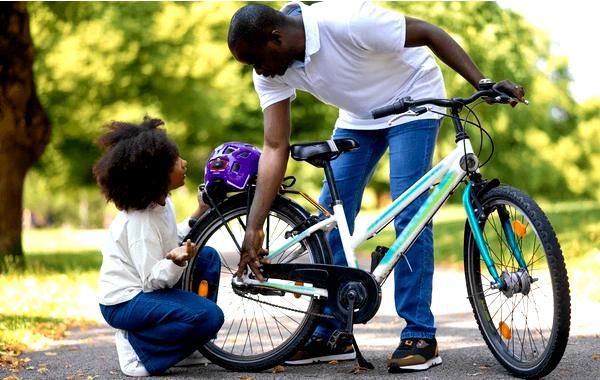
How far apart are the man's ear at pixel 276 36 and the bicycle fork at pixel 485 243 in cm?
107

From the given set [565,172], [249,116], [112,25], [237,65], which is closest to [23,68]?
[112,25]

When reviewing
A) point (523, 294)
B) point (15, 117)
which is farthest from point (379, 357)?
point (15, 117)

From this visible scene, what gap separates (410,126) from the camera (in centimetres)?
460

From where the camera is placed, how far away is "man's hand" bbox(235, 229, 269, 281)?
4.55 m

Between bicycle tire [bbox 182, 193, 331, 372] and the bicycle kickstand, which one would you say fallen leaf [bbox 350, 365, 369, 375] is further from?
bicycle tire [bbox 182, 193, 331, 372]

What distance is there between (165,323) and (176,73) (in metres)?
16.4

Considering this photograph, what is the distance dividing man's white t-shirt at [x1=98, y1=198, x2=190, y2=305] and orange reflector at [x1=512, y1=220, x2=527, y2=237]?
1.50 meters

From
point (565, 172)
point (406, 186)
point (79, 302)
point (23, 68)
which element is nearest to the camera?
point (406, 186)

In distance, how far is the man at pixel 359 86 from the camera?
4355 millimetres

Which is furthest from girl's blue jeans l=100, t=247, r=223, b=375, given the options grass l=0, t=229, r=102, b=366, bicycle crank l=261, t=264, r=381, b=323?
grass l=0, t=229, r=102, b=366

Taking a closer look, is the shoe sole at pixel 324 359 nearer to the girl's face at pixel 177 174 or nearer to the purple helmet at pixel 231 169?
the purple helmet at pixel 231 169

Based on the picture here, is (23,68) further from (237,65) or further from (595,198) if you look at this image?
(595,198)

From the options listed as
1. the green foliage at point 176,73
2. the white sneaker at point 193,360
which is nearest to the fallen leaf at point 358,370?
the white sneaker at point 193,360

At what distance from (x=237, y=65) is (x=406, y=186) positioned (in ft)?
57.5
